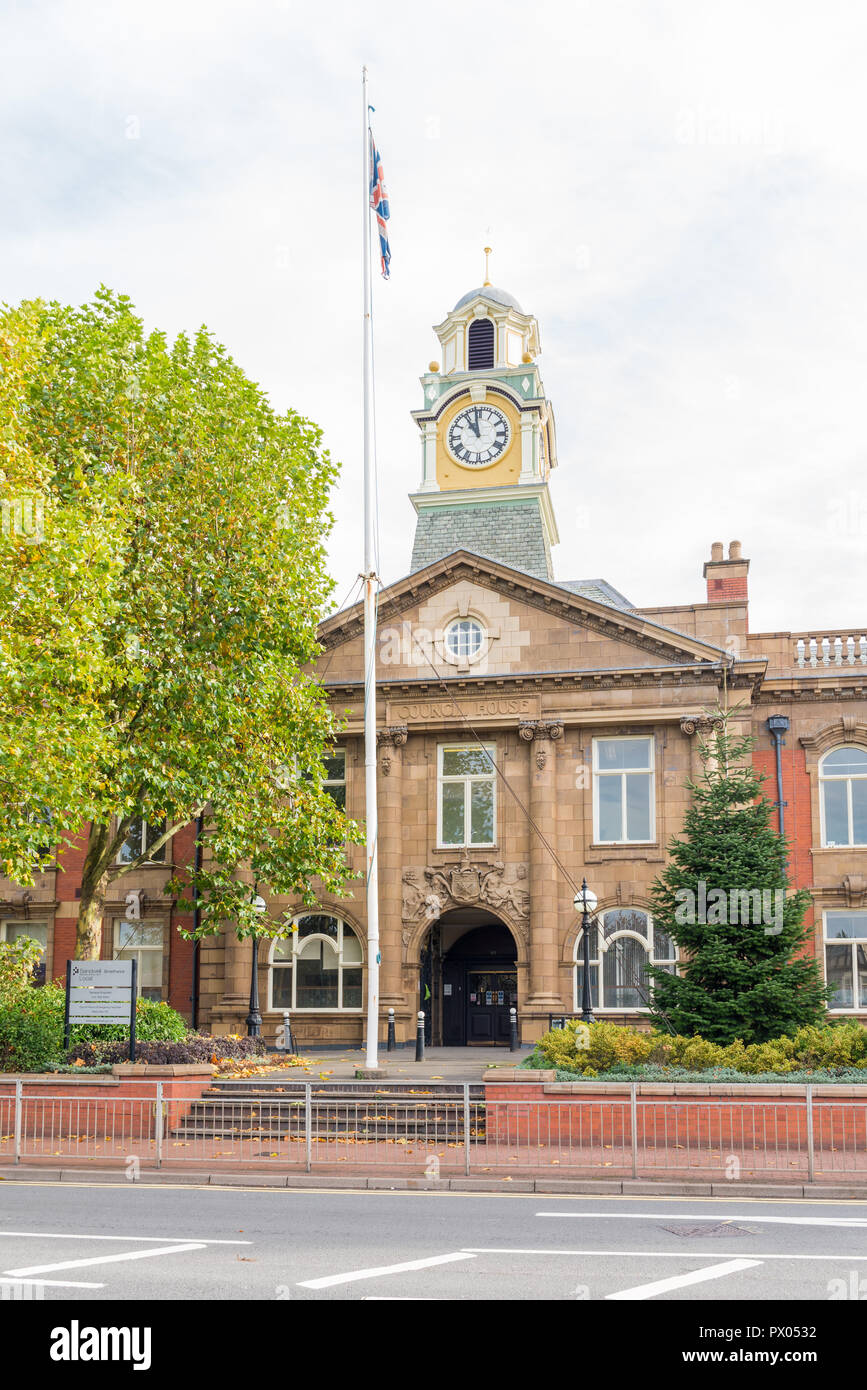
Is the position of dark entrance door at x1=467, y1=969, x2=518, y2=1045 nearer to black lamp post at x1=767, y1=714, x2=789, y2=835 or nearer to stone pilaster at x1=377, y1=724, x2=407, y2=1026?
stone pilaster at x1=377, y1=724, x2=407, y2=1026

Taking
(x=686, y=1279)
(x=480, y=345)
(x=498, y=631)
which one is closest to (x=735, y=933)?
(x=686, y=1279)

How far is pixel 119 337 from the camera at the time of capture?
86.9 feet

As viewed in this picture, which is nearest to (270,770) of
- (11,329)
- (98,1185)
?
(11,329)

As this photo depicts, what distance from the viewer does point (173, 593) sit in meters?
25.7

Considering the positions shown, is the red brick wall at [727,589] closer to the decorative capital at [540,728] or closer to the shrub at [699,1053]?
the decorative capital at [540,728]

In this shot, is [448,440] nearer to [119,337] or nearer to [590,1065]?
[119,337]

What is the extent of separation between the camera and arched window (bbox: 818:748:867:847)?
107ft

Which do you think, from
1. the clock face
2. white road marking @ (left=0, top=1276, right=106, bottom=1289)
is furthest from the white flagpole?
the clock face

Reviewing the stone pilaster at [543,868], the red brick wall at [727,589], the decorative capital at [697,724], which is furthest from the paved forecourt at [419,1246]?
the red brick wall at [727,589]

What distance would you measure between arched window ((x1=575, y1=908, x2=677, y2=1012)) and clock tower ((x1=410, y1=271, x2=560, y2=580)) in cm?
1406

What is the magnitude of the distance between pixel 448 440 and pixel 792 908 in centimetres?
2782

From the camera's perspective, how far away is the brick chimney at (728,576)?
114ft
